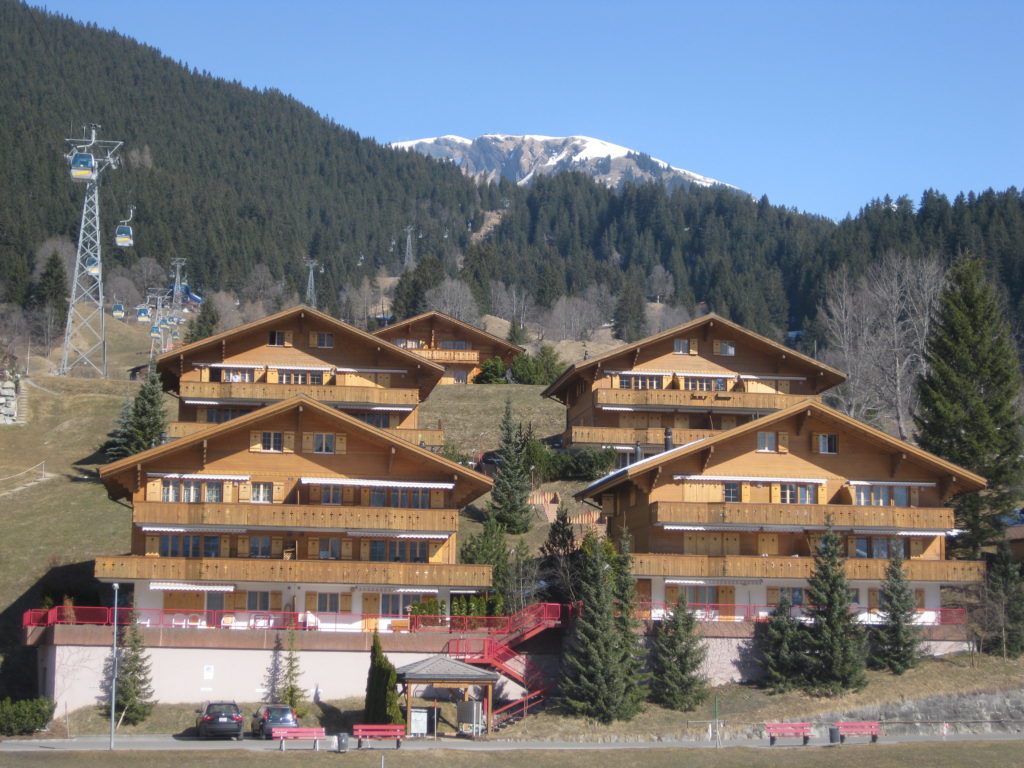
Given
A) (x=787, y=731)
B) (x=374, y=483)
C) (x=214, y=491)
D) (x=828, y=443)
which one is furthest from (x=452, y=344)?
(x=787, y=731)

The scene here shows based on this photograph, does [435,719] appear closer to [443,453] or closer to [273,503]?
[273,503]

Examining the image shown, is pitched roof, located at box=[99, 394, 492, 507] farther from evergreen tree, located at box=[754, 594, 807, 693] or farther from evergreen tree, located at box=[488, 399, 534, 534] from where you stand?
evergreen tree, located at box=[754, 594, 807, 693]

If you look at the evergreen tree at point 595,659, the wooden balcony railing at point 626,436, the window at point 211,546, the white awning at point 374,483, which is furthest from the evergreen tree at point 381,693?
the wooden balcony railing at point 626,436

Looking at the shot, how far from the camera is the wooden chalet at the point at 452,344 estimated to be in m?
104

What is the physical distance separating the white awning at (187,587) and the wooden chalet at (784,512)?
16.1 metres

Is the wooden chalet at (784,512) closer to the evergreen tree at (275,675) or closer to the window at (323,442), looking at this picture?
the window at (323,442)

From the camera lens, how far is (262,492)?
187 ft

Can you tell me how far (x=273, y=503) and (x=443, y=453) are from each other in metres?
19.1

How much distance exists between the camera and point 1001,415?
207 feet

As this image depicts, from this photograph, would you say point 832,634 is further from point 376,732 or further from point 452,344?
point 452,344

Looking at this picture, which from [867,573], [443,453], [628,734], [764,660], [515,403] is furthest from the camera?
[515,403]

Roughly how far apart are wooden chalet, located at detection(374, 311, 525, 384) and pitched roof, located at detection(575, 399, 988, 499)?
1832 inches

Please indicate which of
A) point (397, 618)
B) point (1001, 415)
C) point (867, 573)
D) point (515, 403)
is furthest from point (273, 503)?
point (515, 403)

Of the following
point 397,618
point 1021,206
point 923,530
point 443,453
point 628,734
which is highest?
point 1021,206
